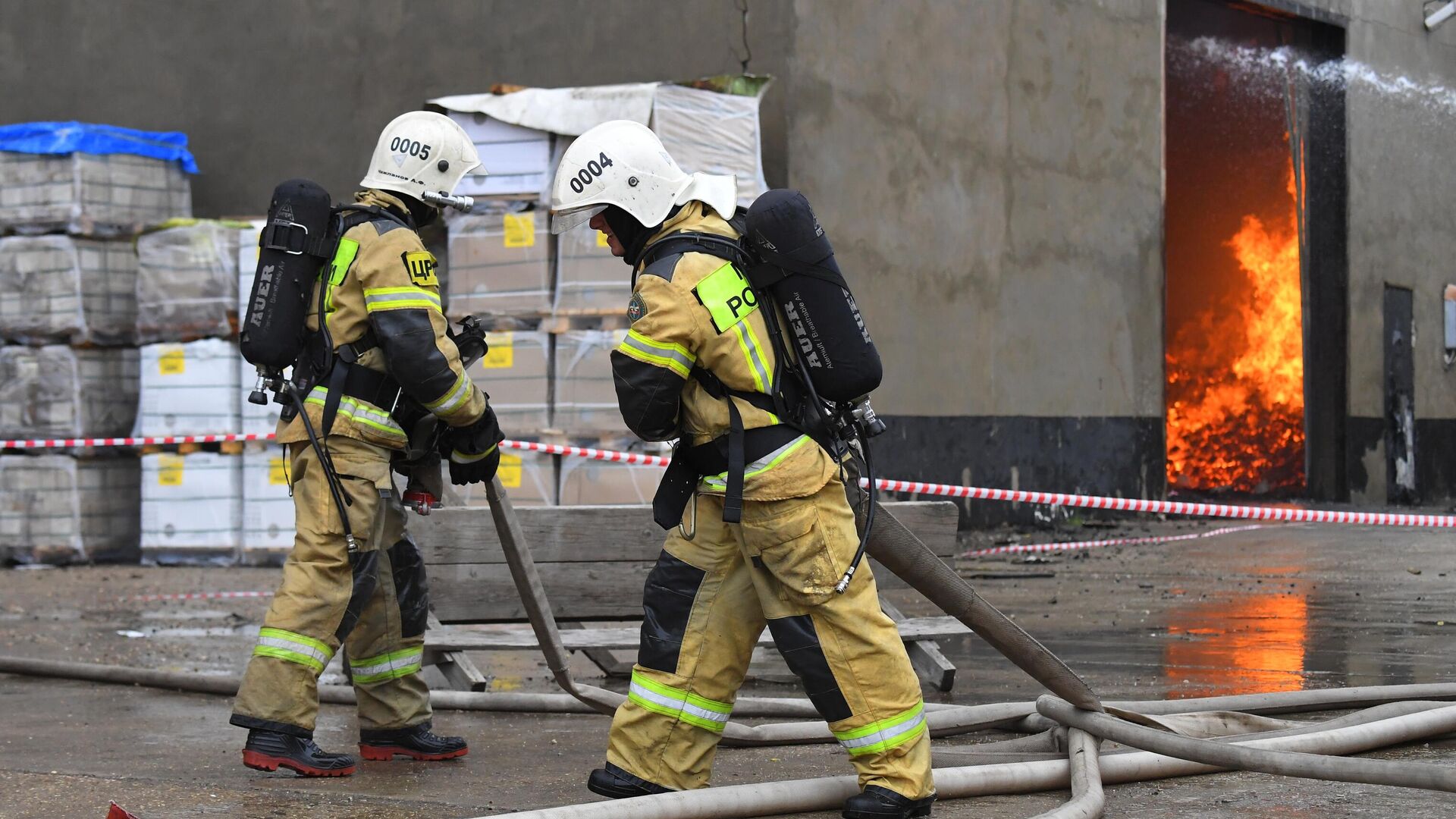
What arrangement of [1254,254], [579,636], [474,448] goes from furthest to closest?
1. [1254,254]
2. [579,636]
3. [474,448]

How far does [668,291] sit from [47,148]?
8555 mm

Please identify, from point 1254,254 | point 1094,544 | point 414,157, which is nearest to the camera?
point 414,157

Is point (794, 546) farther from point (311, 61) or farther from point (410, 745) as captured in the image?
point (311, 61)

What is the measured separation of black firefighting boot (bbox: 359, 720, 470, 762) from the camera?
5086 millimetres

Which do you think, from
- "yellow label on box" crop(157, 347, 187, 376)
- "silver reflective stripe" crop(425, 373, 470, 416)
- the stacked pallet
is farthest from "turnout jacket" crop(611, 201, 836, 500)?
the stacked pallet

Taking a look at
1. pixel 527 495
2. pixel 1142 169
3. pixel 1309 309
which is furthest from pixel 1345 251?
pixel 527 495

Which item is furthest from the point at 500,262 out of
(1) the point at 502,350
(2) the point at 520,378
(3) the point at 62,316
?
(3) the point at 62,316

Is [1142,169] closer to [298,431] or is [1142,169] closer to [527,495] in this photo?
[527,495]

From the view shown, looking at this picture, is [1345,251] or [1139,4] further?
[1345,251]

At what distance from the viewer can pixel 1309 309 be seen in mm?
17391

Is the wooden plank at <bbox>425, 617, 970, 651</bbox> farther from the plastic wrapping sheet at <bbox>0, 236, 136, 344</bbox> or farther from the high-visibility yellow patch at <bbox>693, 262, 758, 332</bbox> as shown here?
the plastic wrapping sheet at <bbox>0, 236, 136, 344</bbox>

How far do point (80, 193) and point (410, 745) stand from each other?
7.46 meters

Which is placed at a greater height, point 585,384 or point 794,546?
point 585,384

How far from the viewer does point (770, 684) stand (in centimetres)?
648
